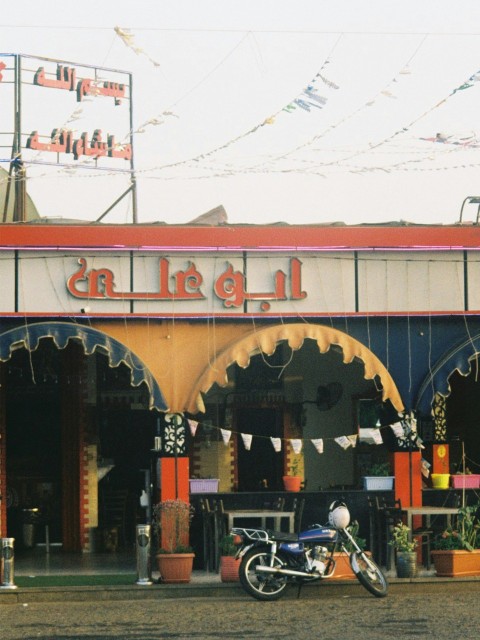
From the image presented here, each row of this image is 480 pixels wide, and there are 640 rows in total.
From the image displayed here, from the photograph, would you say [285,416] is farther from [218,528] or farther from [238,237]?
[238,237]

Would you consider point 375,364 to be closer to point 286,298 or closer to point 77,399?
point 286,298

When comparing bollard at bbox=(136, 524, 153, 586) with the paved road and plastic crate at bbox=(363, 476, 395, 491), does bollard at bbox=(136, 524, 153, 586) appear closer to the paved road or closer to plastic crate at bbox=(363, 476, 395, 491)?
the paved road

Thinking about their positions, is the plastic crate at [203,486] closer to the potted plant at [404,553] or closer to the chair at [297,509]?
the chair at [297,509]

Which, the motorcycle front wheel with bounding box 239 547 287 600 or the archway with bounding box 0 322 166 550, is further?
the archway with bounding box 0 322 166 550

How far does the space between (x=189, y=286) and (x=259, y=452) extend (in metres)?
5.13

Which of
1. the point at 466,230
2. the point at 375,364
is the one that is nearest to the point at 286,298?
the point at 375,364

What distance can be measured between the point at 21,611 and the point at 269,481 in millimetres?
7895

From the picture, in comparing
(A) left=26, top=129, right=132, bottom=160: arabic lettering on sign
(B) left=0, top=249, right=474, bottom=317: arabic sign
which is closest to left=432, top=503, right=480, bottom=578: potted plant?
(B) left=0, top=249, right=474, bottom=317: arabic sign

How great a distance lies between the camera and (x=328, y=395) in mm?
22141

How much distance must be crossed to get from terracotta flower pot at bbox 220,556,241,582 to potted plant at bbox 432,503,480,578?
2608 mm

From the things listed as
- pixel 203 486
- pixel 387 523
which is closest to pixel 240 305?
pixel 203 486

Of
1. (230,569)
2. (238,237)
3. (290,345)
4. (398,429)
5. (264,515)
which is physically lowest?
(230,569)

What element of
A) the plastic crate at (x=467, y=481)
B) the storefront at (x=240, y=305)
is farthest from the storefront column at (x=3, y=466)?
the plastic crate at (x=467, y=481)

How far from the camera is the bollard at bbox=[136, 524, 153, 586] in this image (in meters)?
16.5
